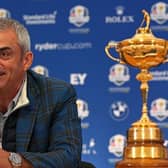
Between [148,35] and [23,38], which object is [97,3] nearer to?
[148,35]

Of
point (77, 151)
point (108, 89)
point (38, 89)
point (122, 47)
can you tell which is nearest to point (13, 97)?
point (38, 89)

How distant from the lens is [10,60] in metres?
1.31

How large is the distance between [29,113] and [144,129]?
2.30 feet

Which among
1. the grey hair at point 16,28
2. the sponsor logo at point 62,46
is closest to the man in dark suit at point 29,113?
the grey hair at point 16,28

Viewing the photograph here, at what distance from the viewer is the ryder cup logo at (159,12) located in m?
3.09

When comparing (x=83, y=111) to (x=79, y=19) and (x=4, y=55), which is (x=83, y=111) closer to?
(x=79, y=19)

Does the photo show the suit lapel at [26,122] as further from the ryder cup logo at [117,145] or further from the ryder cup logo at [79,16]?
the ryder cup logo at [79,16]

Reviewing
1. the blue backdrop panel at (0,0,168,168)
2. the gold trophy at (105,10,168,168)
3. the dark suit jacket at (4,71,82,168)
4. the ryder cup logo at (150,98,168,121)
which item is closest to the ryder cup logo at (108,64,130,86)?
the blue backdrop panel at (0,0,168,168)

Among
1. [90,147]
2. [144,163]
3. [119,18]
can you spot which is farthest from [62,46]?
[144,163]

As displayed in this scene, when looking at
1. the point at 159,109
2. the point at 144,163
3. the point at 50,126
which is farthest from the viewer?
the point at 159,109

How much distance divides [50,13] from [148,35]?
1277mm

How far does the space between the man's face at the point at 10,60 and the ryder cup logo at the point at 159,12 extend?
1835 millimetres

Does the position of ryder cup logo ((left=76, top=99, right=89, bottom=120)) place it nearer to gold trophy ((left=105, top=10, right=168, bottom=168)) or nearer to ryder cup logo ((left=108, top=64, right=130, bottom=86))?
ryder cup logo ((left=108, top=64, right=130, bottom=86))

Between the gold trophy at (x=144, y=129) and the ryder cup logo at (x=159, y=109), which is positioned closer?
the gold trophy at (x=144, y=129)
